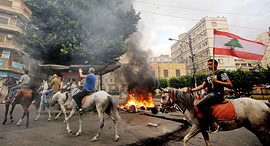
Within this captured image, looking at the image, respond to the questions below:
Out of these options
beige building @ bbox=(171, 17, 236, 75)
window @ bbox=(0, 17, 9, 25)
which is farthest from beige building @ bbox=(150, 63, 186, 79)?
window @ bbox=(0, 17, 9, 25)

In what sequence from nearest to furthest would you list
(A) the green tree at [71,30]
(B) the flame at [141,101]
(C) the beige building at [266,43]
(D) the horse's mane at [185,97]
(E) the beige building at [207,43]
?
(D) the horse's mane at [185,97]
(A) the green tree at [71,30]
(B) the flame at [141,101]
(E) the beige building at [207,43]
(C) the beige building at [266,43]

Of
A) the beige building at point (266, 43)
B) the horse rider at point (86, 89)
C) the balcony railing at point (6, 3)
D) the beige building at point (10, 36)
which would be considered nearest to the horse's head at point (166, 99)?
the horse rider at point (86, 89)

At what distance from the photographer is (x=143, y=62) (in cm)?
1805

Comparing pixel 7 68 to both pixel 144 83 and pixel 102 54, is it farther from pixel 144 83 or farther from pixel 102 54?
pixel 144 83

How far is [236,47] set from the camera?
147 inches

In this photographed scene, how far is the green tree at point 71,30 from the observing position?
10156 millimetres

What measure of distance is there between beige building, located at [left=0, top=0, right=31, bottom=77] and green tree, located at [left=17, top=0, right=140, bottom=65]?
1729cm

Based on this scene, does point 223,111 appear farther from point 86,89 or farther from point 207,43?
point 207,43

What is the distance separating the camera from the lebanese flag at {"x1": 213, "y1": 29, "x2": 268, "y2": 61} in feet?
12.1

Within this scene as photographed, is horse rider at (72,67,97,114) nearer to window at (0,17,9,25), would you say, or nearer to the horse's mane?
the horse's mane

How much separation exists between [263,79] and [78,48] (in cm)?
3170

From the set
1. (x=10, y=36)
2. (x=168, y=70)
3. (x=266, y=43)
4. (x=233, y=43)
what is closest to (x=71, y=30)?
(x=233, y=43)

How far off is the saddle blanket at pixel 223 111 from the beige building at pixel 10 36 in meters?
31.5

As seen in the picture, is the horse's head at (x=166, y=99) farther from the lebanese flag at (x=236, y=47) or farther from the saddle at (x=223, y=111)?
the lebanese flag at (x=236, y=47)
